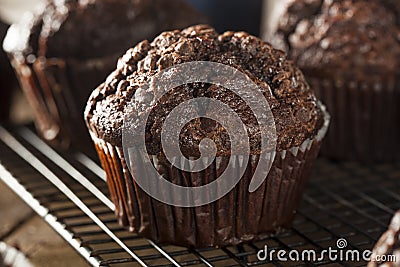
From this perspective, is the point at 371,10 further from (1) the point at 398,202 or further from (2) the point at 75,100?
(2) the point at 75,100

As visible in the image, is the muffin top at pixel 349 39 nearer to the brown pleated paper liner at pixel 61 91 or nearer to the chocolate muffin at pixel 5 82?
the brown pleated paper liner at pixel 61 91

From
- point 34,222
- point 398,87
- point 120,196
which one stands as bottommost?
point 34,222

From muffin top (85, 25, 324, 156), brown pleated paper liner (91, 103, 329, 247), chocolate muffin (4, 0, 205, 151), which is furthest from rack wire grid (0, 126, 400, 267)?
muffin top (85, 25, 324, 156)

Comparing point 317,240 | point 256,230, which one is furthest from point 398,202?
point 256,230

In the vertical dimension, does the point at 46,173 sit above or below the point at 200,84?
below

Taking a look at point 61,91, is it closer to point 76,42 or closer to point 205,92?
point 76,42

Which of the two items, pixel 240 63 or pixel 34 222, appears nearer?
pixel 240 63

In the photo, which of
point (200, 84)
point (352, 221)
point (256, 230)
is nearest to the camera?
point (200, 84)

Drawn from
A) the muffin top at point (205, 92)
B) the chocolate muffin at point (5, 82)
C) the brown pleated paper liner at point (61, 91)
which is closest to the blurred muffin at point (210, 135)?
the muffin top at point (205, 92)

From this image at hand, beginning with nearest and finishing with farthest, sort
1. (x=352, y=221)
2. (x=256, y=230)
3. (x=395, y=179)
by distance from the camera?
(x=256, y=230) → (x=352, y=221) → (x=395, y=179)
